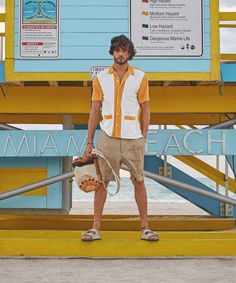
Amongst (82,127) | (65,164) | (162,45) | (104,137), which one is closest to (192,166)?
(82,127)

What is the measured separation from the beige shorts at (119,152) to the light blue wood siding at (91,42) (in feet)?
5.47

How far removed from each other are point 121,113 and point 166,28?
1882 millimetres

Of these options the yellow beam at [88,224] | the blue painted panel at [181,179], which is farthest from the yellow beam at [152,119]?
the yellow beam at [88,224]

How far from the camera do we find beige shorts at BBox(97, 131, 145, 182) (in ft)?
14.1

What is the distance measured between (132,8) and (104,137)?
2023 mm

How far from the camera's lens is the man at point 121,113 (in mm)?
4273

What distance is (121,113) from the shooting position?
4258 mm

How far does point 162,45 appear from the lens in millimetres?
5762

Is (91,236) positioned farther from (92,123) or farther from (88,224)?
(88,224)

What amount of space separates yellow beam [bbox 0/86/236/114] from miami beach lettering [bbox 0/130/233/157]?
498mm

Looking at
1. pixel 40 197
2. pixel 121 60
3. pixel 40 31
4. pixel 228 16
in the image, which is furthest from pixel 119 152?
pixel 40 197

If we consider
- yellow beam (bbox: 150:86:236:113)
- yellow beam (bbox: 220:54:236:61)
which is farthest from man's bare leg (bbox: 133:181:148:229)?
yellow beam (bbox: 220:54:236:61)

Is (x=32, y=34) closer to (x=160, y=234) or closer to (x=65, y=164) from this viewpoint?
(x=65, y=164)

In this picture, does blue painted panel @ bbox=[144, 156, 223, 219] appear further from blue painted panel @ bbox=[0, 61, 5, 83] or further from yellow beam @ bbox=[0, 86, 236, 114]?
blue painted panel @ bbox=[0, 61, 5, 83]
